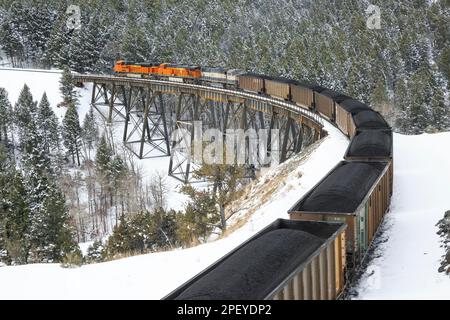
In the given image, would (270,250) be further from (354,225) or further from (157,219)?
(157,219)

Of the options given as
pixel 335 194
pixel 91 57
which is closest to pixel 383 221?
pixel 335 194

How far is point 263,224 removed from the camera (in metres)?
14.4

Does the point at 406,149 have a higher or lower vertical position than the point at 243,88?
lower

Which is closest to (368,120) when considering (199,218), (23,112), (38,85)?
(199,218)

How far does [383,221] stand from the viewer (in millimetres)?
13023

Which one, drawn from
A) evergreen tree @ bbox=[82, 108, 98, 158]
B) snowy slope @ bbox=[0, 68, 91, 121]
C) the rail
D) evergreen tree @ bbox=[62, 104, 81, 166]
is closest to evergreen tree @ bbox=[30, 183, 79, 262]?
the rail

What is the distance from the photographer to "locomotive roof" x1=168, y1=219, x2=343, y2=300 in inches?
243

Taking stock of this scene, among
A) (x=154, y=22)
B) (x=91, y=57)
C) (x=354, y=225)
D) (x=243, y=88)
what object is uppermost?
(x=154, y=22)

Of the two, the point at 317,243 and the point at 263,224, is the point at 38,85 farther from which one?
the point at 317,243

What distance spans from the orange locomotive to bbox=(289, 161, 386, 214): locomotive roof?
32424 millimetres

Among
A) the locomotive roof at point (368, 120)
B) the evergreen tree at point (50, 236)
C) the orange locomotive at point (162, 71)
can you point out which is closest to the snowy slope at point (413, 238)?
the locomotive roof at point (368, 120)

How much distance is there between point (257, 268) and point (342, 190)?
4219 millimetres

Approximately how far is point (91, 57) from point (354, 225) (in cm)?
6520

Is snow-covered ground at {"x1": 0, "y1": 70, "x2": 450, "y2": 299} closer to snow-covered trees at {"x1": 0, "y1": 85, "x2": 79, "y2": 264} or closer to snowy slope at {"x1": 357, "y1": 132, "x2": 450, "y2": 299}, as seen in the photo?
snowy slope at {"x1": 357, "y1": 132, "x2": 450, "y2": 299}
